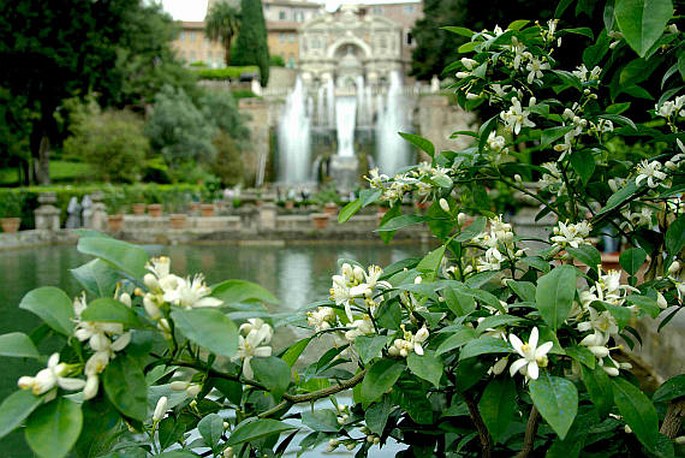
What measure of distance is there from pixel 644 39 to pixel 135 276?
0.89 metres

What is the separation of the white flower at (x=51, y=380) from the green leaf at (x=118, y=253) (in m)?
0.16

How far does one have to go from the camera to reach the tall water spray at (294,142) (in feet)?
136

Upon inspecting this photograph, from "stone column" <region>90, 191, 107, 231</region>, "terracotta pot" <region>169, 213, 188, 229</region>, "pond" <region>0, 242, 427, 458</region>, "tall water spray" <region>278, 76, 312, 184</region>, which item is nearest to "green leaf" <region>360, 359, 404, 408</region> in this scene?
"pond" <region>0, 242, 427, 458</region>

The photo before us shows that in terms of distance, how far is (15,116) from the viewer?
992 inches

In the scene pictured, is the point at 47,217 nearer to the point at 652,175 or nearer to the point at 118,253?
the point at 652,175

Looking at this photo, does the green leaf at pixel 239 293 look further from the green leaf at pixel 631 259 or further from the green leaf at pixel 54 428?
the green leaf at pixel 631 259

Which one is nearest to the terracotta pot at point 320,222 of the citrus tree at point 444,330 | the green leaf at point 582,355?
the citrus tree at point 444,330

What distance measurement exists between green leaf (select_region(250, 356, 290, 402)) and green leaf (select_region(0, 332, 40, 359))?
0.39m

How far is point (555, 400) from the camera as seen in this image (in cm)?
109

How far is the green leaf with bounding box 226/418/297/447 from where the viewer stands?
4.53 feet

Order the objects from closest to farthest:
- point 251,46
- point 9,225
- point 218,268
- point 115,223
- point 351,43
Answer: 1. point 218,268
2. point 9,225
3. point 115,223
4. point 251,46
5. point 351,43

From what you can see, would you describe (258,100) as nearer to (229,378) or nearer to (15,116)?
(15,116)

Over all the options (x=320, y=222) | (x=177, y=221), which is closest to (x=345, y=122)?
(x=320, y=222)

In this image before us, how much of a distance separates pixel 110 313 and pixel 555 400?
26.6 inches
